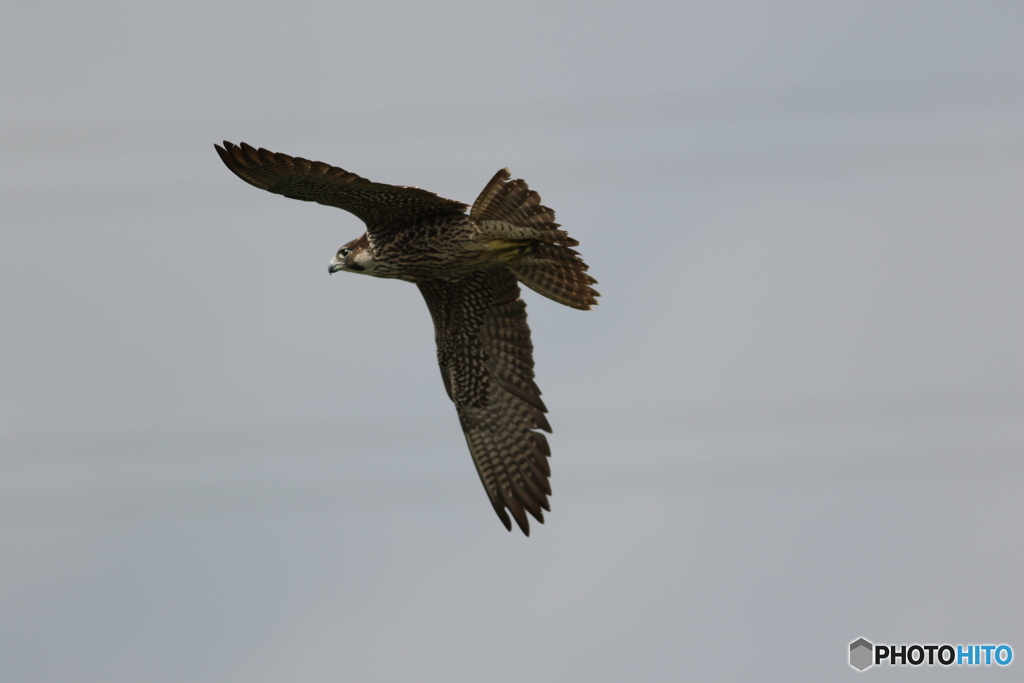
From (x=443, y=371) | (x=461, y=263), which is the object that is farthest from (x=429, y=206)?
(x=443, y=371)

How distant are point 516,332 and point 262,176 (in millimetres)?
3628

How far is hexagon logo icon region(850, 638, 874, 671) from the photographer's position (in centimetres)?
1490

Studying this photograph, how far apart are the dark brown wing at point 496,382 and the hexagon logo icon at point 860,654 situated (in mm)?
3443

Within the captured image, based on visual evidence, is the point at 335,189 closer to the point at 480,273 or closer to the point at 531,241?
the point at 531,241

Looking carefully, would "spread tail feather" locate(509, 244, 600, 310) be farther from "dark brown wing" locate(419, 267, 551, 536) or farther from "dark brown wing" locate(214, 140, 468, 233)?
"dark brown wing" locate(214, 140, 468, 233)

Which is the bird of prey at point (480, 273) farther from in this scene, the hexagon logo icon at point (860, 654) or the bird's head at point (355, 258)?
the hexagon logo icon at point (860, 654)

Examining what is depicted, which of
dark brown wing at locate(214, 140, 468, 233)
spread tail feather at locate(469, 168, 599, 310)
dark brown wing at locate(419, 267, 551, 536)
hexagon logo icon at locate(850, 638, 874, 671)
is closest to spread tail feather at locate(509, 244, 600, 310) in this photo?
spread tail feather at locate(469, 168, 599, 310)

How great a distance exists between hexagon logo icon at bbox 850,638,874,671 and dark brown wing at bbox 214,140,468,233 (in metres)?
5.98

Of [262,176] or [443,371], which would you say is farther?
[443,371]

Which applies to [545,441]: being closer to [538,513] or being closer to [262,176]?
[538,513]

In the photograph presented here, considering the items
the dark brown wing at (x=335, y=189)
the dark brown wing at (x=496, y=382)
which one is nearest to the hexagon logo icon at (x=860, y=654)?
the dark brown wing at (x=496, y=382)

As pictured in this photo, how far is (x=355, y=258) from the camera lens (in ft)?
47.9

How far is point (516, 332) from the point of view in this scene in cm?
1602

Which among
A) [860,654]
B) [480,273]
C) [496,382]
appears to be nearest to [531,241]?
[480,273]
